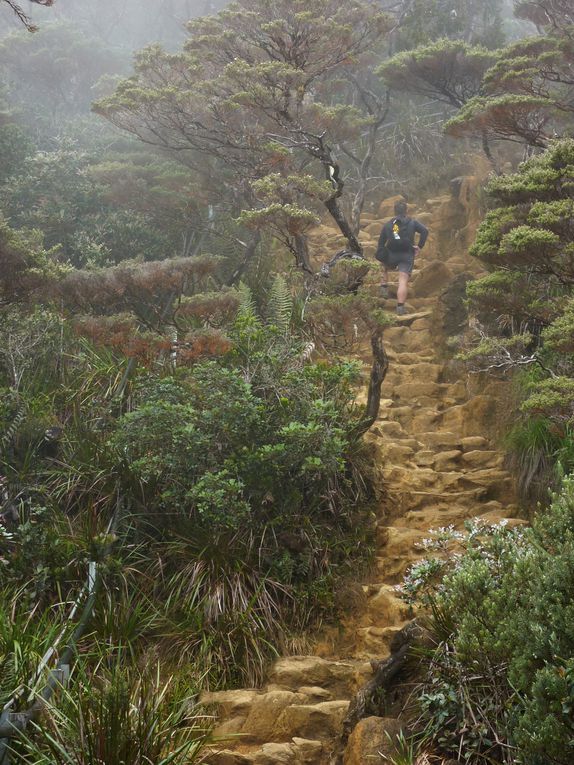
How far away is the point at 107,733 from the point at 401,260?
886cm

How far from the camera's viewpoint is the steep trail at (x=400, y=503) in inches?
171

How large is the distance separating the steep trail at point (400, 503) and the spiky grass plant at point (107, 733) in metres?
0.53

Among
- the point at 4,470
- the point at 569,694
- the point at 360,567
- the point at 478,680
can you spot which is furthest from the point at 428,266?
the point at 569,694

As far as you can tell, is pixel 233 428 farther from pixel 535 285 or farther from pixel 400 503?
pixel 535 285

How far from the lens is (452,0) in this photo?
17688 mm

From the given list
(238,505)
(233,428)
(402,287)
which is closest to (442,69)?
(402,287)

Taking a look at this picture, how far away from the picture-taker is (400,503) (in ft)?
23.6

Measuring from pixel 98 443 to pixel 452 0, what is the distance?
16004 mm

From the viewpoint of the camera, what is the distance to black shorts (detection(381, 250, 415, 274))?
36.2 ft

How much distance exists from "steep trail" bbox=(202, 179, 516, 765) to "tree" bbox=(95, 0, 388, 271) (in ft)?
7.29

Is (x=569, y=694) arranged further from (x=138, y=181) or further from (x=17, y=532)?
(x=138, y=181)

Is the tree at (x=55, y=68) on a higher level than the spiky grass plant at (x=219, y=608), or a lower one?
higher

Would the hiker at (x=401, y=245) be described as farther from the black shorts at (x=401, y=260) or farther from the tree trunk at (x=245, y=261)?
the tree trunk at (x=245, y=261)

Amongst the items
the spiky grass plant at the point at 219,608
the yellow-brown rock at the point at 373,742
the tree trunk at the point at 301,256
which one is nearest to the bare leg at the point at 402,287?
the tree trunk at the point at 301,256
